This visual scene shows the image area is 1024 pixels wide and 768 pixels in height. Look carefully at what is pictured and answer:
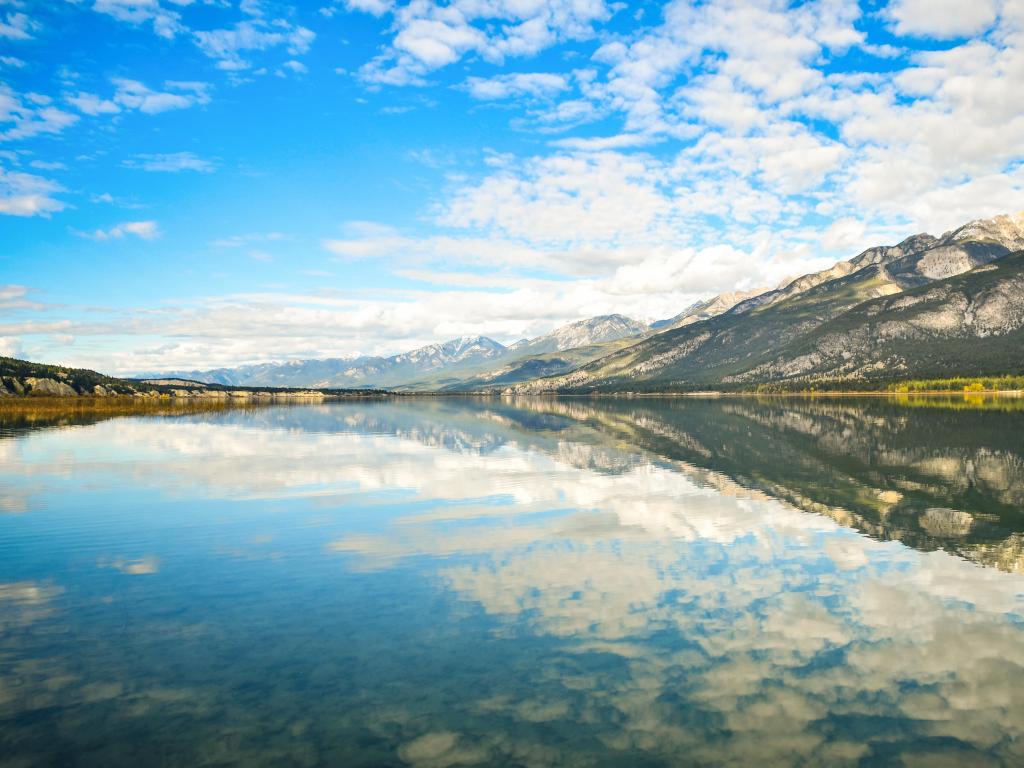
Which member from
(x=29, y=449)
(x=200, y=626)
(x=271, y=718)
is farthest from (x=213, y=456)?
(x=271, y=718)

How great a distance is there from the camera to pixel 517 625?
22688 millimetres

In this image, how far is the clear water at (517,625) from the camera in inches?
603

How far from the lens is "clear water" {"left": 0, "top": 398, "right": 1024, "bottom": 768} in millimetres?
15328

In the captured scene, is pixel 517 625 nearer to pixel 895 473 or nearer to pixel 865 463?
pixel 895 473

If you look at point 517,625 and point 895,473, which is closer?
point 517,625

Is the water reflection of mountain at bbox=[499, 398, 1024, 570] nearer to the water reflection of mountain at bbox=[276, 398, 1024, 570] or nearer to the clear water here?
the water reflection of mountain at bbox=[276, 398, 1024, 570]

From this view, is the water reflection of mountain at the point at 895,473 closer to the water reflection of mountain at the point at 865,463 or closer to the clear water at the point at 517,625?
the water reflection of mountain at the point at 865,463

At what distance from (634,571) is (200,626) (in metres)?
17.7

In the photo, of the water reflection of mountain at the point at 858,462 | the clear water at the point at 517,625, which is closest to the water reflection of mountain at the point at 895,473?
the water reflection of mountain at the point at 858,462

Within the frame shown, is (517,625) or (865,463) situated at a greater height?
(517,625)

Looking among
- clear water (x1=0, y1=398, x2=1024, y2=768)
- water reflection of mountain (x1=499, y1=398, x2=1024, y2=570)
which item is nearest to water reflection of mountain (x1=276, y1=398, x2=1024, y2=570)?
water reflection of mountain (x1=499, y1=398, x2=1024, y2=570)

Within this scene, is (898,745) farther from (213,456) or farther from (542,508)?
(213,456)

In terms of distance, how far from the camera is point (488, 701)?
1709 centimetres

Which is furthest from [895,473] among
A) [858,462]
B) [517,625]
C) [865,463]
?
[517,625]
